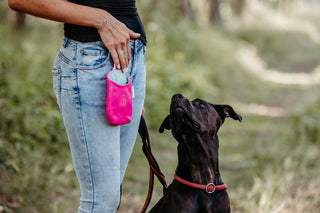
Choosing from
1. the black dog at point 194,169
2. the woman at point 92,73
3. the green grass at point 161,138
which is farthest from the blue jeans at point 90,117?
the green grass at point 161,138

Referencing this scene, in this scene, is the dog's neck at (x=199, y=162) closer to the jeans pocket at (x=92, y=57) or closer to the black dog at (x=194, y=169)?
the black dog at (x=194, y=169)

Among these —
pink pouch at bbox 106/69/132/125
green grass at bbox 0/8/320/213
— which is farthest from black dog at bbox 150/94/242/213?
green grass at bbox 0/8/320/213

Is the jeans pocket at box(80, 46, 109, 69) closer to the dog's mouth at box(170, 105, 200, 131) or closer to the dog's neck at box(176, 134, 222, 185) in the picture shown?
the dog's mouth at box(170, 105, 200, 131)

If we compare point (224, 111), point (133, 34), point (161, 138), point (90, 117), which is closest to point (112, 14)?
point (133, 34)

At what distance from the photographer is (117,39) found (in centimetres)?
221

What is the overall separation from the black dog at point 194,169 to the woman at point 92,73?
57 centimetres

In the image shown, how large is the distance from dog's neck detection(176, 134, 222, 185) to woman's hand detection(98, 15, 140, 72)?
2.94 feet

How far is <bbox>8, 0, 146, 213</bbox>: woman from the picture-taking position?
2.14 metres

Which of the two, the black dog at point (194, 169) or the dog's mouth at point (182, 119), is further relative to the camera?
the dog's mouth at point (182, 119)

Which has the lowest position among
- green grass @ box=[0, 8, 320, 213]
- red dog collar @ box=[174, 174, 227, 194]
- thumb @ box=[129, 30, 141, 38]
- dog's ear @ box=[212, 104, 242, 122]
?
green grass @ box=[0, 8, 320, 213]

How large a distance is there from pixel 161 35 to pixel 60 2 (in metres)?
9.70

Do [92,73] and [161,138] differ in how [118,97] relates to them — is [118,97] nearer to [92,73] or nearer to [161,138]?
[92,73]

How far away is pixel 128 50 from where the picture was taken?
2.29 m

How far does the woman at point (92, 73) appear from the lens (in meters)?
2.14
